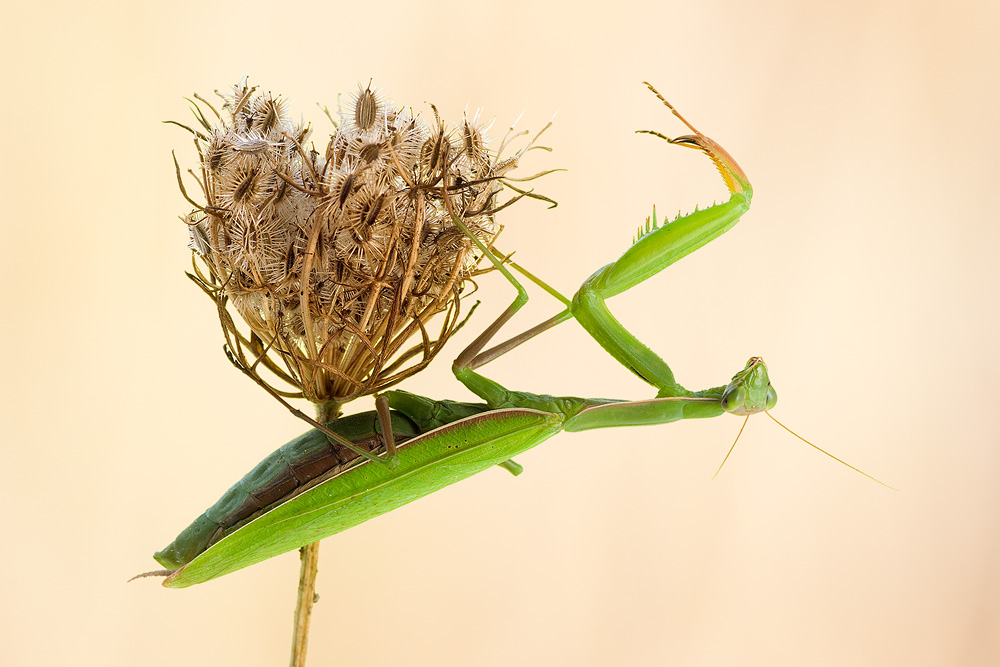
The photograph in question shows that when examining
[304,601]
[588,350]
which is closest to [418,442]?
[304,601]

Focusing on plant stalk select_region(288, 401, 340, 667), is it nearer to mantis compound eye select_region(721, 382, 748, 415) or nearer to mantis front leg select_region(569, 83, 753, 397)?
mantis front leg select_region(569, 83, 753, 397)

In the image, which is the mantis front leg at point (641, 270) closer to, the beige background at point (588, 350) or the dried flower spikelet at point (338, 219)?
the dried flower spikelet at point (338, 219)

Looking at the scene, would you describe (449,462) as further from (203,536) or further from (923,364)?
(923,364)

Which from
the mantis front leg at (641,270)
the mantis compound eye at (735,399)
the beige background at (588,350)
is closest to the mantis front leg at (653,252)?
the mantis front leg at (641,270)

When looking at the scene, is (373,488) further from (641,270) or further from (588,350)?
(588,350)

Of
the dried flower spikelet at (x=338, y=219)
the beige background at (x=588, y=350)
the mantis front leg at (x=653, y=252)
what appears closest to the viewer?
the dried flower spikelet at (x=338, y=219)

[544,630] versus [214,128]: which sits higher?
[214,128]

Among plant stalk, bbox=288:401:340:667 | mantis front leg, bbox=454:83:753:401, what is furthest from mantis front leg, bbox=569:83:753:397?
plant stalk, bbox=288:401:340:667

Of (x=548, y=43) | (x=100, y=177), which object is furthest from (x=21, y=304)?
(x=548, y=43)
